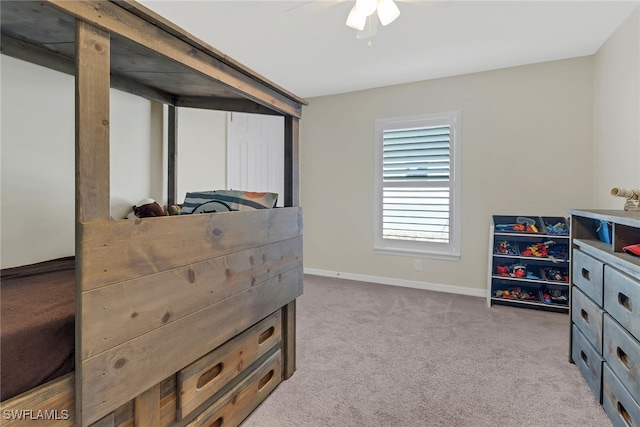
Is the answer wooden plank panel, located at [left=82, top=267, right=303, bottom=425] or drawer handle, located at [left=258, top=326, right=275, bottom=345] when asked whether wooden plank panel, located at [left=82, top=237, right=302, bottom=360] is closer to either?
wooden plank panel, located at [left=82, top=267, right=303, bottom=425]

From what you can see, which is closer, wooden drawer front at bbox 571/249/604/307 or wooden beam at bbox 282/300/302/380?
wooden drawer front at bbox 571/249/604/307

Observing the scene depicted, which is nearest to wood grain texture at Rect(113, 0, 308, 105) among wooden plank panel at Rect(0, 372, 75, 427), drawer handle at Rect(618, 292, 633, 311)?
wooden plank panel at Rect(0, 372, 75, 427)

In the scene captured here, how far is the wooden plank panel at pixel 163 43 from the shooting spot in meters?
0.77

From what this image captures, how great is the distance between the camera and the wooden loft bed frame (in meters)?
0.79

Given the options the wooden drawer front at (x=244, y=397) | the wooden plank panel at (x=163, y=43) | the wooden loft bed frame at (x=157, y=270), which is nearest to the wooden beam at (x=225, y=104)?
the wooden loft bed frame at (x=157, y=270)

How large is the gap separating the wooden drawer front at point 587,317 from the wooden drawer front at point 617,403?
0.15 metres

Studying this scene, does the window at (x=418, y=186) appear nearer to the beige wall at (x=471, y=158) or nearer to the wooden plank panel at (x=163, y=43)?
the beige wall at (x=471, y=158)

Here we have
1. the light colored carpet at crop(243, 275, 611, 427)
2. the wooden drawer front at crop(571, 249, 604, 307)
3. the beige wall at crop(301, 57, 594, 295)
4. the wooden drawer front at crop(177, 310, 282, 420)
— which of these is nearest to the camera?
the wooden drawer front at crop(177, 310, 282, 420)

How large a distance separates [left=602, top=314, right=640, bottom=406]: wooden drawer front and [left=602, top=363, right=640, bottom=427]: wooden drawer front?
4 centimetres

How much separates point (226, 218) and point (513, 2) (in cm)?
231

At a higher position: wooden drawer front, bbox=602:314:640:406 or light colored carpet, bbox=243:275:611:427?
wooden drawer front, bbox=602:314:640:406

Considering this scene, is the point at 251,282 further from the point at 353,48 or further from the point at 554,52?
the point at 554,52

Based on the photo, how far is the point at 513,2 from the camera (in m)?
2.09

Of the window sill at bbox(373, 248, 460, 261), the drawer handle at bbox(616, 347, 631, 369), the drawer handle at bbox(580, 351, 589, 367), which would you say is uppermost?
the window sill at bbox(373, 248, 460, 261)
